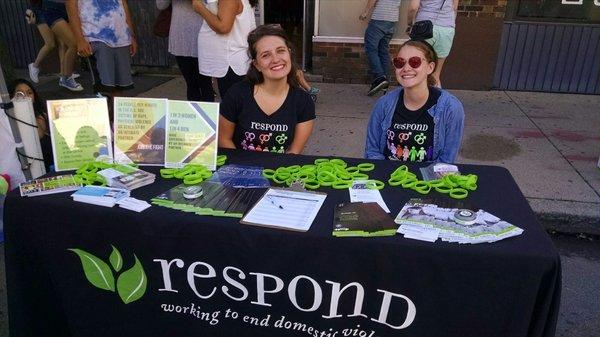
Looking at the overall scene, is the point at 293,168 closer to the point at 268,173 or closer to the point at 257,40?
the point at 268,173

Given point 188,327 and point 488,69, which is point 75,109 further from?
point 488,69

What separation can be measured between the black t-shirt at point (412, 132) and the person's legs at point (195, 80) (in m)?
1.87

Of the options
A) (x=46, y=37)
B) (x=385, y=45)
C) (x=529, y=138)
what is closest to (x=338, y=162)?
(x=529, y=138)

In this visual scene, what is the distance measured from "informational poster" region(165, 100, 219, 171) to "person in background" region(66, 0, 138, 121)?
6.69ft

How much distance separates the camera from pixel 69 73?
636cm

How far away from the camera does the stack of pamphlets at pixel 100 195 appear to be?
183 centimetres

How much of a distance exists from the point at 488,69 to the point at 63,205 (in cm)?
599

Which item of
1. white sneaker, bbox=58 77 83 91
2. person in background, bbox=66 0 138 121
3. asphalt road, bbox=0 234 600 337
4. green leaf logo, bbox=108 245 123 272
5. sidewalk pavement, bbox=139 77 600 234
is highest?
person in background, bbox=66 0 138 121

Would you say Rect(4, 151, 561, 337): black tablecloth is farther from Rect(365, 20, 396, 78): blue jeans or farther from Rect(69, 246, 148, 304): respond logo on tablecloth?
Rect(365, 20, 396, 78): blue jeans

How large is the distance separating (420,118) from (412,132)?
0.29 ft

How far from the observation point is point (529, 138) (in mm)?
4797

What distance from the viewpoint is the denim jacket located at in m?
2.54

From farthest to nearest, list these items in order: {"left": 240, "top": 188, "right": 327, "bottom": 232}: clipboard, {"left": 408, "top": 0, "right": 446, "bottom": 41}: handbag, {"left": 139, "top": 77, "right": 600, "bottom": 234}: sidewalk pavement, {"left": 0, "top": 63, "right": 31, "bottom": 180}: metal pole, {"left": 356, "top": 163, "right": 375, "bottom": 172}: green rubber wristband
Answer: {"left": 408, "top": 0, "right": 446, "bottom": 41}: handbag
{"left": 139, "top": 77, "right": 600, "bottom": 234}: sidewalk pavement
{"left": 0, "top": 63, "right": 31, "bottom": 180}: metal pole
{"left": 356, "top": 163, "right": 375, "bottom": 172}: green rubber wristband
{"left": 240, "top": 188, "right": 327, "bottom": 232}: clipboard

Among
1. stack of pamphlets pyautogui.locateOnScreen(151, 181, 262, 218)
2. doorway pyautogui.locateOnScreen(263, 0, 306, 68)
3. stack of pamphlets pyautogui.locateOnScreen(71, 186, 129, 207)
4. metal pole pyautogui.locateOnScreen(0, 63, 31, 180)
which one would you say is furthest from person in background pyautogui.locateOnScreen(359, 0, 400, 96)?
stack of pamphlets pyautogui.locateOnScreen(71, 186, 129, 207)
